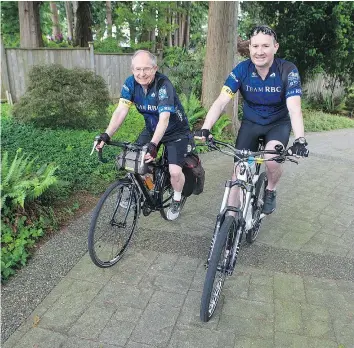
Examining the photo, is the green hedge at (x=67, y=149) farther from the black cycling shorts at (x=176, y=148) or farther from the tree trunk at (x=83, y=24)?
the tree trunk at (x=83, y=24)

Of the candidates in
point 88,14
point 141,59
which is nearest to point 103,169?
point 141,59

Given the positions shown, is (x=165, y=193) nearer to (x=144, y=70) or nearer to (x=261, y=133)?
(x=261, y=133)

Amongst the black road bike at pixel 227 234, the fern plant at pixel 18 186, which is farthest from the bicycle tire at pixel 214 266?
the fern plant at pixel 18 186

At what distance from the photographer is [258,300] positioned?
10.4ft

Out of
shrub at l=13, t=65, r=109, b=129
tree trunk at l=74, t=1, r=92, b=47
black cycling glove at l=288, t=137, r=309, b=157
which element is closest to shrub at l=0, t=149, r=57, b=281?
black cycling glove at l=288, t=137, r=309, b=157

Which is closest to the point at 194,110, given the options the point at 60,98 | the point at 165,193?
the point at 60,98

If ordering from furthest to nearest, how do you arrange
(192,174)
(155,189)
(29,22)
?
(29,22) → (192,174) → (155,189)

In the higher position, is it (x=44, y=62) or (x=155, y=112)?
(x=44, y=62)

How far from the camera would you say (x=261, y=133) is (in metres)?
3.76

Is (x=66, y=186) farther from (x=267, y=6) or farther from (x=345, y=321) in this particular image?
(x=267, y=6)

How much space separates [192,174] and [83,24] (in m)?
17.9

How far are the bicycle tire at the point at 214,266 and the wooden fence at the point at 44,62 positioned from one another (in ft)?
28.3

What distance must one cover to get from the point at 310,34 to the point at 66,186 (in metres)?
11.2

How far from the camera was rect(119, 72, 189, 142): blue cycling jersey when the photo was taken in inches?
138
